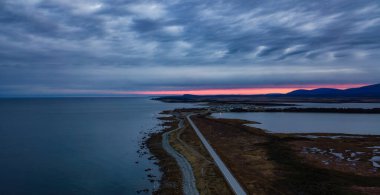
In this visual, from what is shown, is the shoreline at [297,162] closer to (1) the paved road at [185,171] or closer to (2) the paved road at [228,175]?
(2) the paved road at [228,175]

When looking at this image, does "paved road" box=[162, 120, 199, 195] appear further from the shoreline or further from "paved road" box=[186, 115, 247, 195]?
"paved road" box=[186, 115, 247, 195]

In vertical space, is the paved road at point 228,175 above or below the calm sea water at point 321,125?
above

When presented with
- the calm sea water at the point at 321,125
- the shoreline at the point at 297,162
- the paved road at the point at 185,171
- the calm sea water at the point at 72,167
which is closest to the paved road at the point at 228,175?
the shoreline at the point at 297,162

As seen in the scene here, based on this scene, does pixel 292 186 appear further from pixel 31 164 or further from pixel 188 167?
pixel 31 164

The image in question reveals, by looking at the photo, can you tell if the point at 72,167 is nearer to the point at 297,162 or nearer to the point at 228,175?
the point at 228,175

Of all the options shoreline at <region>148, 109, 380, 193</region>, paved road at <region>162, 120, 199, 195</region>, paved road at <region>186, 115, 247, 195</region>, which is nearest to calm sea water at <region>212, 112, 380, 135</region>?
shoreline at <region>148, 109, 380, 193</region>

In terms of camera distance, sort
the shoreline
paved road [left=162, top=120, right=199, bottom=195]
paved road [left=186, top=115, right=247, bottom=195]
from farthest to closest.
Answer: the shoreline
paved road [left=162, top=120, right=199, bottom=195]
paved road [left=186, top=115, right=247, bottom=195]

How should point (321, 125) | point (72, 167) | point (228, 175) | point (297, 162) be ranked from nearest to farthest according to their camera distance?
point (228, 175)
point (297, 162)
point (72, 167)
point (321, 125)

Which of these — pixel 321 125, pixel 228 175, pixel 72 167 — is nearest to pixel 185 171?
pixel 228 175

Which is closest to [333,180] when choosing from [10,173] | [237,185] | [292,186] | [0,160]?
[292,186]

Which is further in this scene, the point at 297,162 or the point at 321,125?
the point at 321,125

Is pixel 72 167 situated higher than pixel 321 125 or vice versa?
pixel 321 125

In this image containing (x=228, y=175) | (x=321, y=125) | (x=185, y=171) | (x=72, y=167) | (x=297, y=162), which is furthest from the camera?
(x=321, y=125)

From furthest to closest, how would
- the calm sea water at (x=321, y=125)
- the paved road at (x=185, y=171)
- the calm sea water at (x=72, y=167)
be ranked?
the calm sea water at (x=321, y=125)
the calm sea water at (x=72, y=167)
the paved road at (x=185, y=171)
